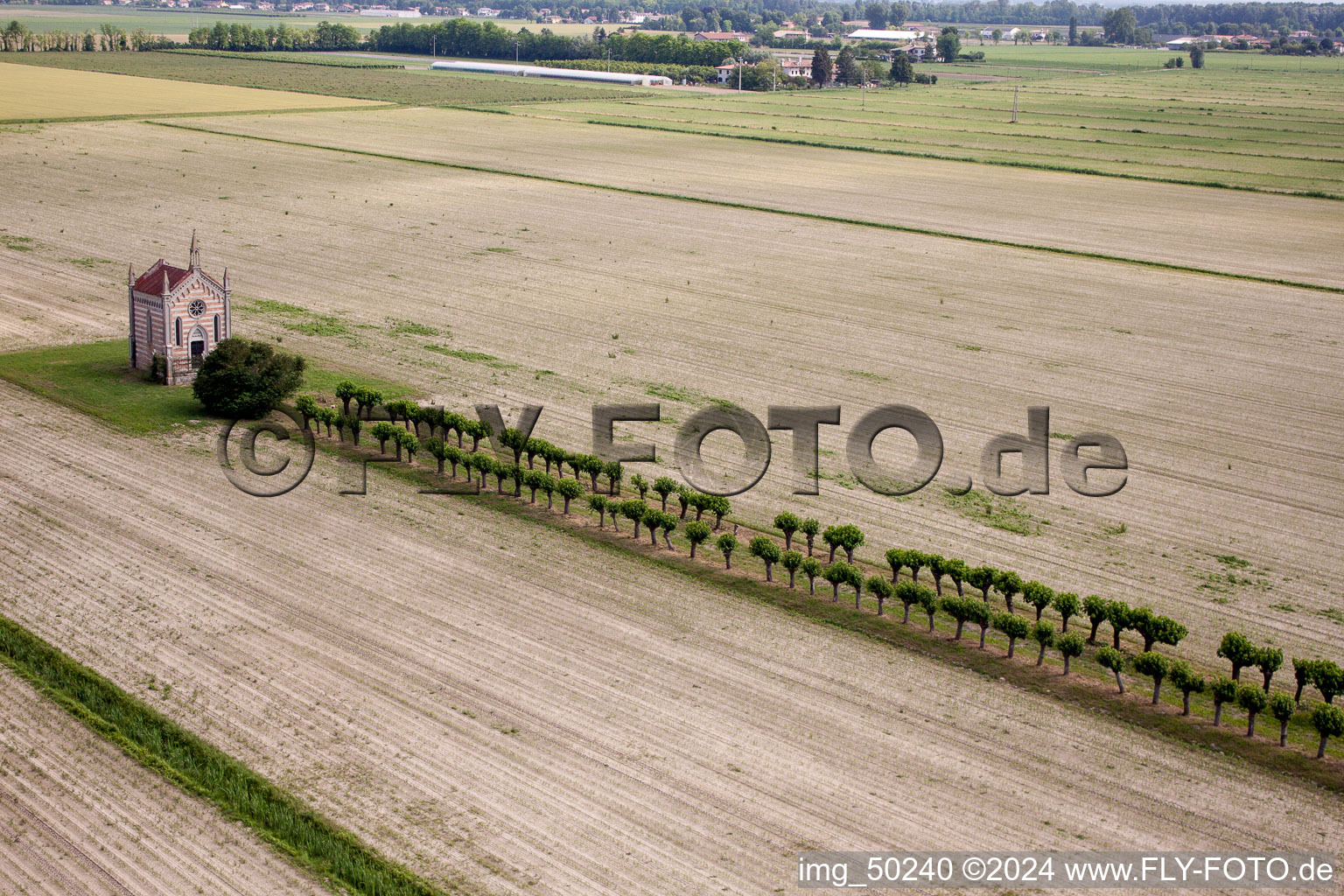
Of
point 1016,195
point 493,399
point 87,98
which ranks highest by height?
point 87,98

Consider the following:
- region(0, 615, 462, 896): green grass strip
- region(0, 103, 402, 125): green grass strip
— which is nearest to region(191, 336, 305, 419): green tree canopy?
region(0, 615, 462, 896): green grass strip

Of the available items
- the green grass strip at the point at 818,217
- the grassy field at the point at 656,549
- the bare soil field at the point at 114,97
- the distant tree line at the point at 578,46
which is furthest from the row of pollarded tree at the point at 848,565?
the distant tree line at the point at 578,46

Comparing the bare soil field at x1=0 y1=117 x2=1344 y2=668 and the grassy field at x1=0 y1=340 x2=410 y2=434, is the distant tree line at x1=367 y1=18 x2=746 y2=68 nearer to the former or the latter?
the bare soil field at x1=0 y1=117 x2=1344 y2=668

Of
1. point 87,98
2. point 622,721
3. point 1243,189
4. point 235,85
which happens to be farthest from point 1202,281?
point 235,85

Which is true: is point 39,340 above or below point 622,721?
above

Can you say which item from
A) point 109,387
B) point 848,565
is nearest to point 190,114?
point 109,387

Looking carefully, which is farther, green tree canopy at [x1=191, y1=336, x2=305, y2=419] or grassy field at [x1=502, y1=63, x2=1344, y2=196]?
grassy field at [x1=502, y1=63, x2=1344, y2=196]

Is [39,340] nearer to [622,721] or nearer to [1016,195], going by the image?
[622,721]

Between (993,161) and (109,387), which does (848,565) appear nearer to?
(109,387)
